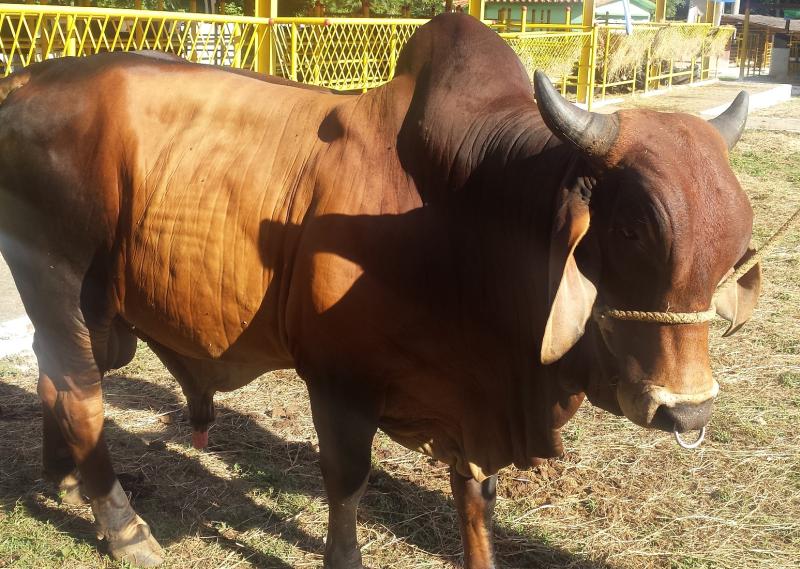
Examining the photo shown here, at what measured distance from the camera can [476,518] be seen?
3.10 meters

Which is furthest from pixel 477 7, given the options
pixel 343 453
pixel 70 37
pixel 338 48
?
pixel 343 453

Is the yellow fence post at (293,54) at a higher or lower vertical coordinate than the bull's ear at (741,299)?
higher

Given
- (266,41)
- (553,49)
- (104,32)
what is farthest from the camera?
(553,49)

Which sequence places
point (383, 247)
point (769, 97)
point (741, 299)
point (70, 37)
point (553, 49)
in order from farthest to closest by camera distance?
1. point (769, 97)
2. point (553, 49)
3. point (70, 37)
4. point (383, 247)
5. point (741, 299)

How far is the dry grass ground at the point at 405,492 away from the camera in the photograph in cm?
328

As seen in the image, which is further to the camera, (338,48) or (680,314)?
(338,48)

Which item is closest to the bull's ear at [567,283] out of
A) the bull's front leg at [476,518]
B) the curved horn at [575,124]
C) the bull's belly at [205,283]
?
the curved horn at [575,124]

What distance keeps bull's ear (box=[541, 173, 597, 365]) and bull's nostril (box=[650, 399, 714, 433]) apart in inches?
10.8

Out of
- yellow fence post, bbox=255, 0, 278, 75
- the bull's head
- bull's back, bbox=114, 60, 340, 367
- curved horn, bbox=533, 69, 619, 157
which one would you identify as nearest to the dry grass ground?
bull's back, bbox=114, 60, 340, 367

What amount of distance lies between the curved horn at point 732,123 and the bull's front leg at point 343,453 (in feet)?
4.05

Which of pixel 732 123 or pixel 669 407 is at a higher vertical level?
pixel 732 123

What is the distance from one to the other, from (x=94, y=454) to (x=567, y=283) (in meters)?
2.01

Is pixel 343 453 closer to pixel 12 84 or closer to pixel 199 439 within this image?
pixel 199 439

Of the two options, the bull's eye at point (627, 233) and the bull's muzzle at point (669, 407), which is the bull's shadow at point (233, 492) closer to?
the bull's muzzle at point (669, 407)
